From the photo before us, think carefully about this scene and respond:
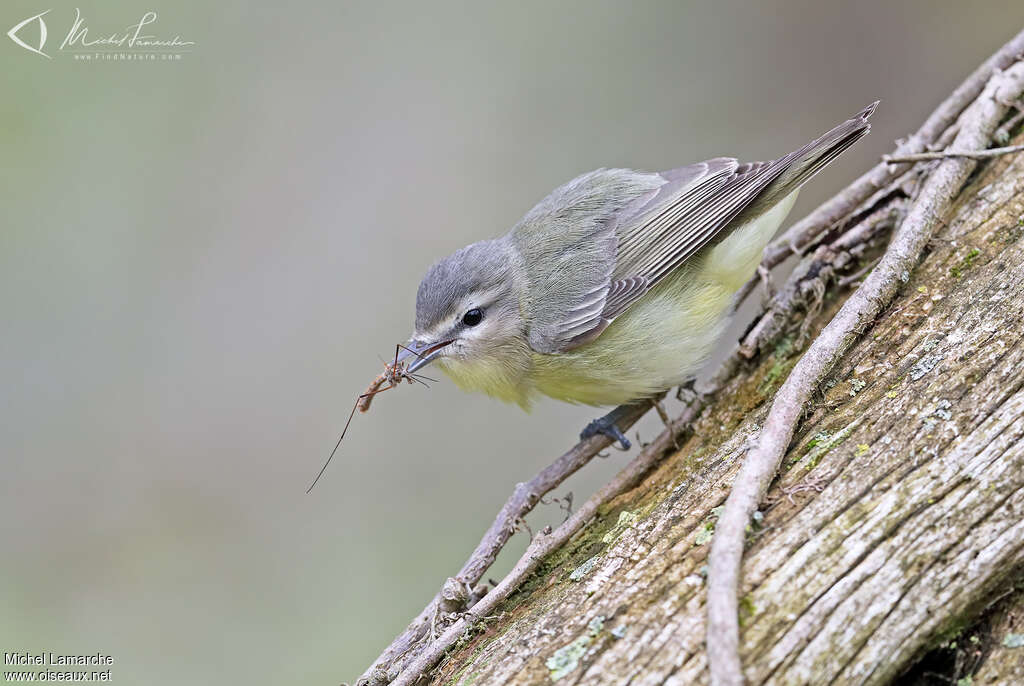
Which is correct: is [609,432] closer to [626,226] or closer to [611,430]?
[611,430]

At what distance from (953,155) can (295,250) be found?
5.38 meters

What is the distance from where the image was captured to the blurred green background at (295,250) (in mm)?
6145

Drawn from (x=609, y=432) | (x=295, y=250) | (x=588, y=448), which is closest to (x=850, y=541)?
(x=588, y=448)

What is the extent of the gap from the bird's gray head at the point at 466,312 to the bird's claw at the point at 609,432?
0.57 m

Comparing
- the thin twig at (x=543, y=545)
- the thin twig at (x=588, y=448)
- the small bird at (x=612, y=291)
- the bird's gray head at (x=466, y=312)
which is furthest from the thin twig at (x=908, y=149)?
the bird's gray head at (x=466, y=312)

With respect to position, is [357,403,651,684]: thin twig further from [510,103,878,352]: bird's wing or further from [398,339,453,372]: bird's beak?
[398,339,453,372]: bird's beak

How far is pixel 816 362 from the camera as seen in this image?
3.10 metres

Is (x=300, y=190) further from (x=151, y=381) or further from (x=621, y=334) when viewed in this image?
(x=621, y=334)

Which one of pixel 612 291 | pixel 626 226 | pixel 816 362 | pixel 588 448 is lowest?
pixel 816 362

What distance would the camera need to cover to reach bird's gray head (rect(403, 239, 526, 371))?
14.2ft

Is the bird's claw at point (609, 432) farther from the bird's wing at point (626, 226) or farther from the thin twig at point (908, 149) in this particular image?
the thin twig at point (908, 149)

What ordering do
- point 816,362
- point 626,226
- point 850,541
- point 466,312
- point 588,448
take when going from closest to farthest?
point 850,541 < point 816,362 < point 588,448 < point 466,312 < point 626,226

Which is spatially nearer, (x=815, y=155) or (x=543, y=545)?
(x=543, y=545)

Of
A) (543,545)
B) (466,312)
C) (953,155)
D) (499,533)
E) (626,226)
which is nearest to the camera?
(543,545)
